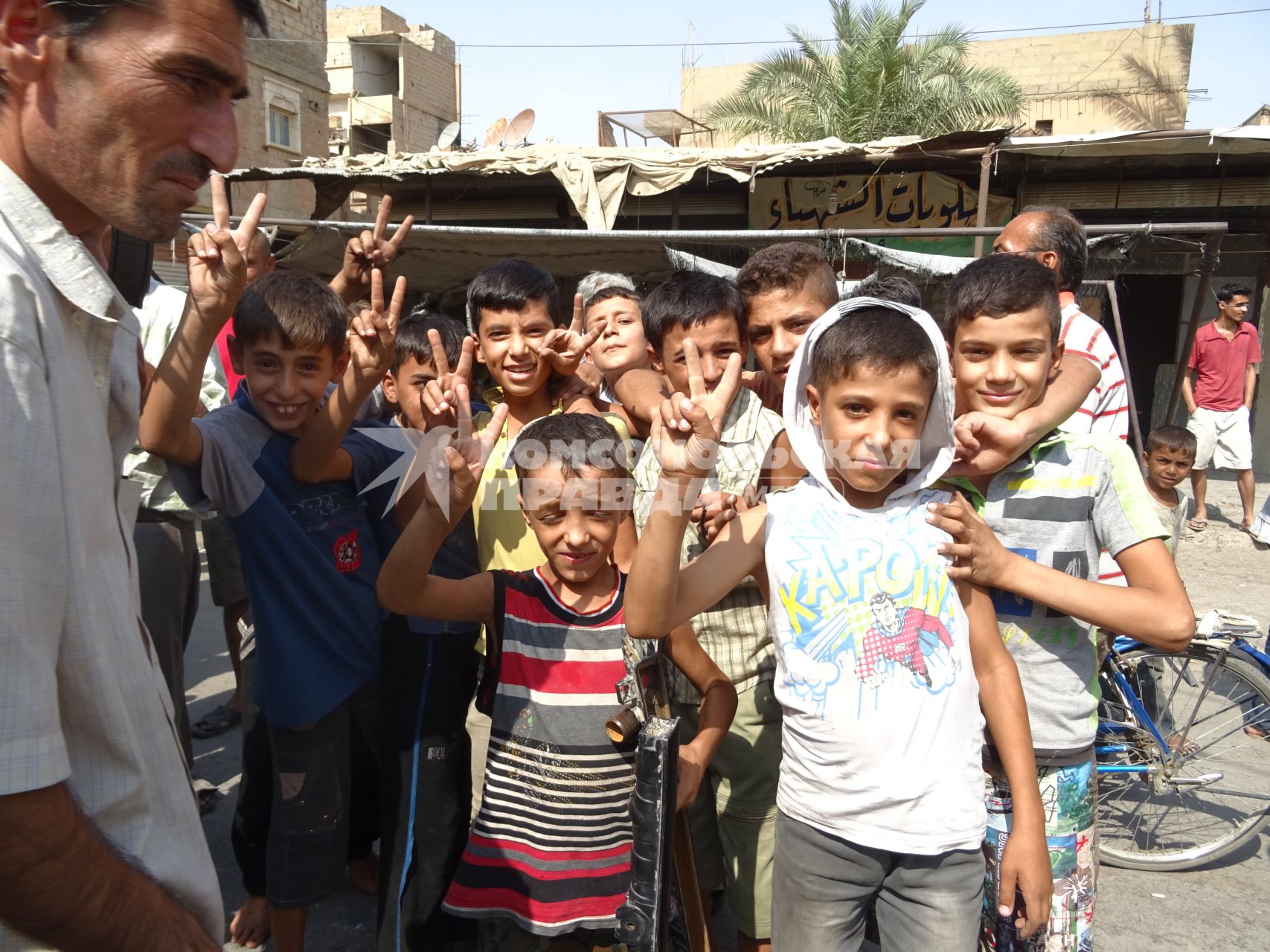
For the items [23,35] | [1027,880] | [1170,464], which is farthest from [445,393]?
[1170,464]

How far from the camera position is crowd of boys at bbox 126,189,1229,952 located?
150 cm

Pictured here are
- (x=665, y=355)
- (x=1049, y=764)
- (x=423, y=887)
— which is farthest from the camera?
(x=665, y=355)

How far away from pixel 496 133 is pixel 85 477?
35.5ft

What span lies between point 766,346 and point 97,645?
1.63 metres

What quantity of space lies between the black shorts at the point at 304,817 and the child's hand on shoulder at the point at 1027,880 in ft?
5.07

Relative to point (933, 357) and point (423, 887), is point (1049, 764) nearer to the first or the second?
point (933, 357)

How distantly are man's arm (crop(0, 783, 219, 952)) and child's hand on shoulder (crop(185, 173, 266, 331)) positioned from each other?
3.64ft

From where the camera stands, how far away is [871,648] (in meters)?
1.51

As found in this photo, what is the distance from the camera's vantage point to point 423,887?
6.82 ft

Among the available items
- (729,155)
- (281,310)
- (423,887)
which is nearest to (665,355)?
(281,310)

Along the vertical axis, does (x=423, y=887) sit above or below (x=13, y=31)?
below

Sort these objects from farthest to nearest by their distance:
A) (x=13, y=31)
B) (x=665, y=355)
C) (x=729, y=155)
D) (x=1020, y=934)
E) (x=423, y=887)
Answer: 1. (x=729, y=155)
2. (x=665, y=355)
3. (x=423, y=887)
4. (x=1020, y=934)
5. (x=13, y=31)

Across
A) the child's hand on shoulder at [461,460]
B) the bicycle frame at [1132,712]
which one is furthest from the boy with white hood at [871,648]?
the bicycle frame at [1132,712]

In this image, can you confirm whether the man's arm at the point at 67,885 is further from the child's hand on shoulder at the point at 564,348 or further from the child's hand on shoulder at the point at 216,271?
the child's hand on shoulder at the point at 564,348
